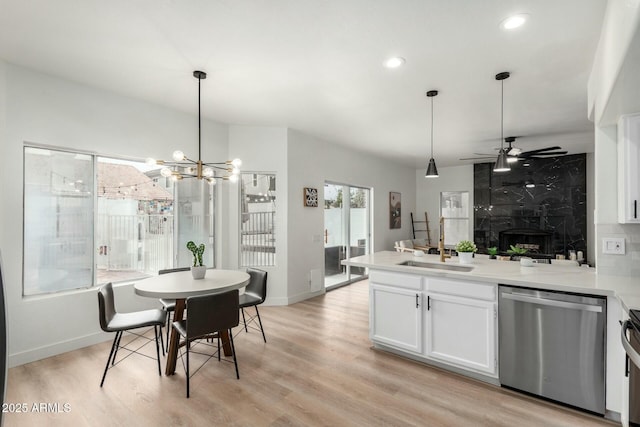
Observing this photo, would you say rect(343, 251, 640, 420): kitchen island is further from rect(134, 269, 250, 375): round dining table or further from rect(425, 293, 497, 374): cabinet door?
rect(134, 269, 250, 375): round dining table

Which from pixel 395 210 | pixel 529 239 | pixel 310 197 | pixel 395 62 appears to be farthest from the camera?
pixel 395 210

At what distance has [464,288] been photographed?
8.63 feet

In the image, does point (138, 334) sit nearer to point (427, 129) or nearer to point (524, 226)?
point (427, 129)

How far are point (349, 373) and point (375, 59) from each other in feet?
9.28

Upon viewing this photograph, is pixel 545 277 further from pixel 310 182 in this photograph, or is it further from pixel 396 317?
pixel 310 182

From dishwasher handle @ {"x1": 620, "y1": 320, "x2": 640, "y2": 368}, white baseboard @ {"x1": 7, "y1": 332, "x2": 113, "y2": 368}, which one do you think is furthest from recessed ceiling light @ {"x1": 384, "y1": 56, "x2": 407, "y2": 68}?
white baseboard @ {"x1": 7, "y1": 332, "x2": 113, "y2": 368}

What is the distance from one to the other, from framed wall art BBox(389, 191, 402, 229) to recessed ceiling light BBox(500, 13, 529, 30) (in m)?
5.68

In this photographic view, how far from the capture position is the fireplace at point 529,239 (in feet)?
23.3

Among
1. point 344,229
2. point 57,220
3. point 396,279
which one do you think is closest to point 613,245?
point 396,279

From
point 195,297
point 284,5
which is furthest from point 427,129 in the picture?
point 195,297

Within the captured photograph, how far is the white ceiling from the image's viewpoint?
2.16 metres

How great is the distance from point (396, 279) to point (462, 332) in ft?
2.32

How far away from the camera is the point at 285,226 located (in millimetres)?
4875

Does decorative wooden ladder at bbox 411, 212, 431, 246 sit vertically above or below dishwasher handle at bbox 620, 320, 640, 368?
above
